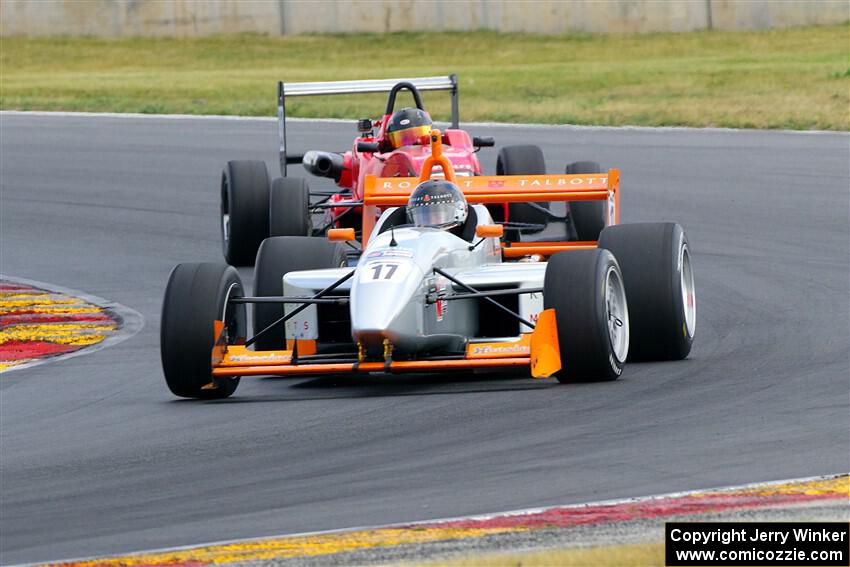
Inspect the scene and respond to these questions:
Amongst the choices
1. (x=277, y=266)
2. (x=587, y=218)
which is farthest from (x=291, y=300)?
(x=587, y=218)

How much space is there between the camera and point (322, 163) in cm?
1544

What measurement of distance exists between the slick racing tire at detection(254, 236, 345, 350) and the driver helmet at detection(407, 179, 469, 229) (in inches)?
27.1

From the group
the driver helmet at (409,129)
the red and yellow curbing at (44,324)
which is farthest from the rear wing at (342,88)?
the red and yellow curbing at (44,324)

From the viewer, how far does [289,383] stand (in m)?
10.8

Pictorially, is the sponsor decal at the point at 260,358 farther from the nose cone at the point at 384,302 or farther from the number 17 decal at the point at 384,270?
the number 17 decal at the point at 384,270

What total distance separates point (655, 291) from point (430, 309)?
1.47m

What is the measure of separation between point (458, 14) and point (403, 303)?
3587cm

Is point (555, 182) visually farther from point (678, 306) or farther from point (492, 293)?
point (492, 293)

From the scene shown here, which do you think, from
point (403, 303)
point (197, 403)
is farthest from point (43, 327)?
point (403, 303)

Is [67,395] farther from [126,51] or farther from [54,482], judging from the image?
[126,51]

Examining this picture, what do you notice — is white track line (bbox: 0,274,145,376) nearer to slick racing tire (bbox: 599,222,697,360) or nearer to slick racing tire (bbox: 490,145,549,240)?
slick racing tire (bbox: 490,145,549,240)

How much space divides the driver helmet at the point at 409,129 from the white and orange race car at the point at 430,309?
12.0 feet

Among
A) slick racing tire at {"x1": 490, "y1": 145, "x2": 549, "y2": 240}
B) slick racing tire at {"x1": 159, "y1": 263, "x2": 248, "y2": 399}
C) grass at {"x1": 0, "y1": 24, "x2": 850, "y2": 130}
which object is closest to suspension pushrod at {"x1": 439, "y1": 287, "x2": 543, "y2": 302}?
slick racing tire at {"x1": 159, "y1": 263, "x2": 248, "y2": 399}

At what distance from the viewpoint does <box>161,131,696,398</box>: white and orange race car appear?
9.39m
